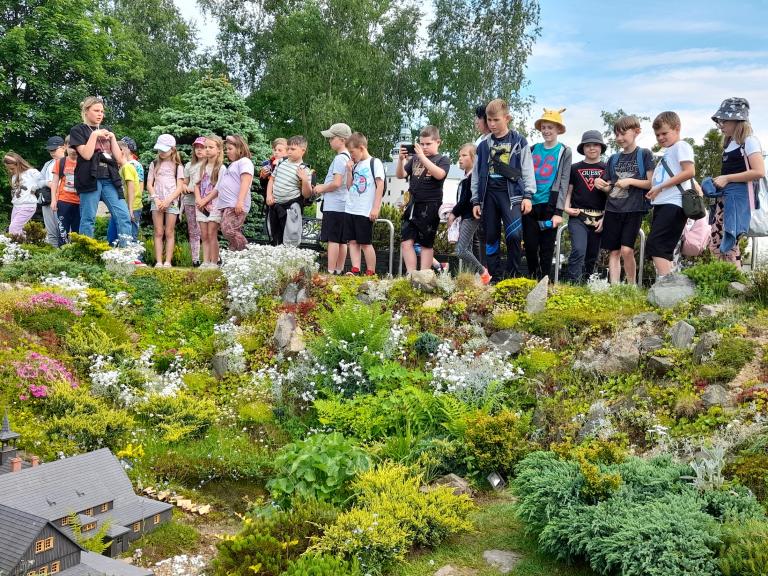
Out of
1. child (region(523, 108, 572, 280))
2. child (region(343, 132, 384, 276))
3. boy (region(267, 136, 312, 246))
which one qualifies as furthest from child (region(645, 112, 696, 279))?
boy (region(267, 136, 312, 246))

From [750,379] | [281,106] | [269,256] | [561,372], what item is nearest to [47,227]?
[269,256]

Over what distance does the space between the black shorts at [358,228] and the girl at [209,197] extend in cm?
202

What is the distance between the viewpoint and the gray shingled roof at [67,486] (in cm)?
434

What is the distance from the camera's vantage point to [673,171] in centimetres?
781

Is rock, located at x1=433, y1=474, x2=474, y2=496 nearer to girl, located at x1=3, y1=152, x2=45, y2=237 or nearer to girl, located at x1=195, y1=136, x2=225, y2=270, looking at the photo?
girl, located at x1=195, y1=136, x2=225, y2=270

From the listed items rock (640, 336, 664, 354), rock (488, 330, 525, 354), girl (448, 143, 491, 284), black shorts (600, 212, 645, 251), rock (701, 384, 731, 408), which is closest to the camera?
rock (701, 384, 731, 408)

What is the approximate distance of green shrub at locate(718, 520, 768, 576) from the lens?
3.83 m

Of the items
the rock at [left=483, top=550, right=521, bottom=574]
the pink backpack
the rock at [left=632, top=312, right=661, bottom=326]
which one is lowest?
the rock at [left=483, top=550, right=521, bottom=574]

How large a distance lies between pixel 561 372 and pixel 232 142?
596 cm

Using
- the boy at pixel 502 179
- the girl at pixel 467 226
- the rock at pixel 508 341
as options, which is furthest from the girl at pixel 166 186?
the rock at pixel 508 341

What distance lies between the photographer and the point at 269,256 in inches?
376

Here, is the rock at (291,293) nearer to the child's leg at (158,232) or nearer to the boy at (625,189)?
the child's leg at (158,232)

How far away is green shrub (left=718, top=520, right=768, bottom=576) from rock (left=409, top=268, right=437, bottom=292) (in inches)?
202

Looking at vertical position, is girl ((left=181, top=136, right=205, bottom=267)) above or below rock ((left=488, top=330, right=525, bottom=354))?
above
